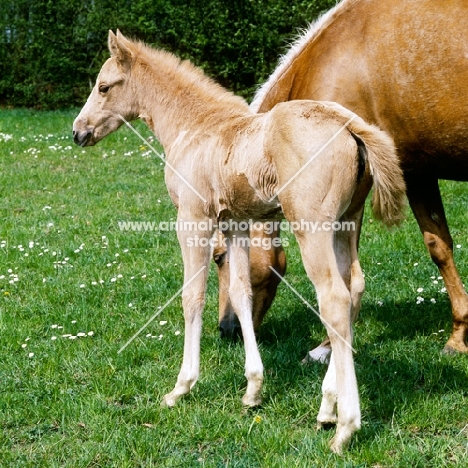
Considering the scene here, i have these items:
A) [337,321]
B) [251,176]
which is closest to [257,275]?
[251,176]

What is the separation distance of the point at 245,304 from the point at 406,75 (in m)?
1.88

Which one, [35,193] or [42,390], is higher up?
[42,390]

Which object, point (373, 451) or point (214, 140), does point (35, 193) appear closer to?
point (214, 140)

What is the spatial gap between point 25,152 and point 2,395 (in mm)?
8220

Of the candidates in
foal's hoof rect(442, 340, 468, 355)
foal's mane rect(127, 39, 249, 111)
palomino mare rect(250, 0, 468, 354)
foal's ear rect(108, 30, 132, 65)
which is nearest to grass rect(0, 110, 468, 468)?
foal's hoof rect(442, 340, 468, 355)

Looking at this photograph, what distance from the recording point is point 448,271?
520cm

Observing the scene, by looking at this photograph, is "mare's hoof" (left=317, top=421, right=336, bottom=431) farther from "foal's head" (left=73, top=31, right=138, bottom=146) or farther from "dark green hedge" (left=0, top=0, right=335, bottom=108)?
"dark green hedge" (left=0, top=0, right=335, bottom=108)

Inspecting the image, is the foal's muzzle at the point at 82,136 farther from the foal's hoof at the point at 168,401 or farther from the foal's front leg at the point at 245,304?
the foal's hoof at the point at 168,401

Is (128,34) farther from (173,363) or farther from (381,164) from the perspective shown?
(381,164)

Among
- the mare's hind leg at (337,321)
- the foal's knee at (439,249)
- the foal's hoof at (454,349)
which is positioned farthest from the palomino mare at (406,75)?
the mare's hind leg at (337,321)

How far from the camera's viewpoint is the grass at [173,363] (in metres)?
3.57

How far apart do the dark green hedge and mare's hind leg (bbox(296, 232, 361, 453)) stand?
38.9 feet

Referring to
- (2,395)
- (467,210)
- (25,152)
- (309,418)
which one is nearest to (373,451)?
(309,418)

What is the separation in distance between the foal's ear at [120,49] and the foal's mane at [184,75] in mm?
40
